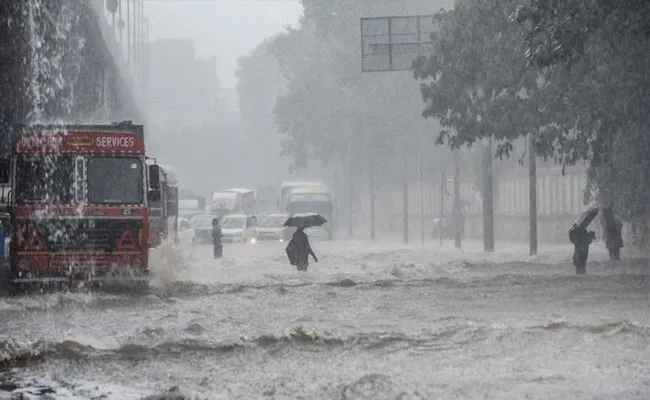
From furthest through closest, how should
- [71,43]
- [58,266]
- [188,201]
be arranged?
[188,201] < [71,43] < [58,266]

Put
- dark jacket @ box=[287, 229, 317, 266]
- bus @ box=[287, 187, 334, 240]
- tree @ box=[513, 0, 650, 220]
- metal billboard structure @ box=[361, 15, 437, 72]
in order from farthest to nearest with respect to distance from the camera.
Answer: bus @ box=[287, 187, 334, 240] → metal billboard structure @ box=[361, 15, 437, 72] → dark jacket @ box=[287, 229, 317, 266] → tree @ box=[513, 0, 650, 220]

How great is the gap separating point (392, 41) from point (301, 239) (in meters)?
14.7

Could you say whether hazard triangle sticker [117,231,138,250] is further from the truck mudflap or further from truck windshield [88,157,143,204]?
truck windshield [88,157,143,204]

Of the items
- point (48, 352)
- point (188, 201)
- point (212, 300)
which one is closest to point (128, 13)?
point (188, 201)

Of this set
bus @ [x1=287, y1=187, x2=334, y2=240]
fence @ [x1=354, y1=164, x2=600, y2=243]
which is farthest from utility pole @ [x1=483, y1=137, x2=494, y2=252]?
bus @ [x1=287, y1=187, x2=334, y2=240]

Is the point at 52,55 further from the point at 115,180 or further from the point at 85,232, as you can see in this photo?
the point at 85,232

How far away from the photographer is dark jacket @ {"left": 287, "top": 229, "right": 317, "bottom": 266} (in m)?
28.9

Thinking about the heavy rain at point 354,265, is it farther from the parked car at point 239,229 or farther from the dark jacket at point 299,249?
the parked car at point 239,229

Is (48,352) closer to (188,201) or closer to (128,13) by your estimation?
(188,201)

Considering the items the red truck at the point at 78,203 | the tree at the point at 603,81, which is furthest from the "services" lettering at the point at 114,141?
the tree at the point at 603,81

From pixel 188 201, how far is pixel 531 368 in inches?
3123

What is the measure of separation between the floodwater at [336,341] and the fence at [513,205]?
77.0 ft

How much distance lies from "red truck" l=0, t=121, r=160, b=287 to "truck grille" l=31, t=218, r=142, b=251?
17 mm

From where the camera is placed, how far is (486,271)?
31.3m
